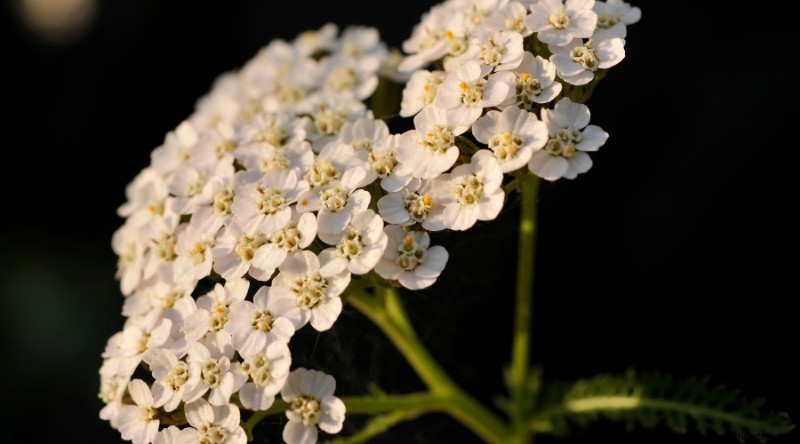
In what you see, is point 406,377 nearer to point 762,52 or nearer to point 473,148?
point 473,148

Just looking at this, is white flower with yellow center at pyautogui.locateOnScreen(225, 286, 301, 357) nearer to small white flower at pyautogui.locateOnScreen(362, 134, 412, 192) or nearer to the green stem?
small white flower at pyautogui.locateOnScreen(362, 134, 412, 192)

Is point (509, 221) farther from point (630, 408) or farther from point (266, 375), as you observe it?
point (266, 375)

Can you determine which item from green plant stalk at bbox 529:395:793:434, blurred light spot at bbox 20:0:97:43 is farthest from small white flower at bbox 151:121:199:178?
blurred light spot at bbox 20:0:97:43

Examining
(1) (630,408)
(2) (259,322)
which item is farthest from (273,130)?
(1) (630,408)

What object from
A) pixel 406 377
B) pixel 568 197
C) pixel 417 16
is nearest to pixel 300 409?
pixel 406 377

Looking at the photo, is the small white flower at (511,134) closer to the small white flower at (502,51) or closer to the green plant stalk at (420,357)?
the small white flower at (502,51)

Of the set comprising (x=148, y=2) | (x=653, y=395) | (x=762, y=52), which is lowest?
(x=653, y=395)
